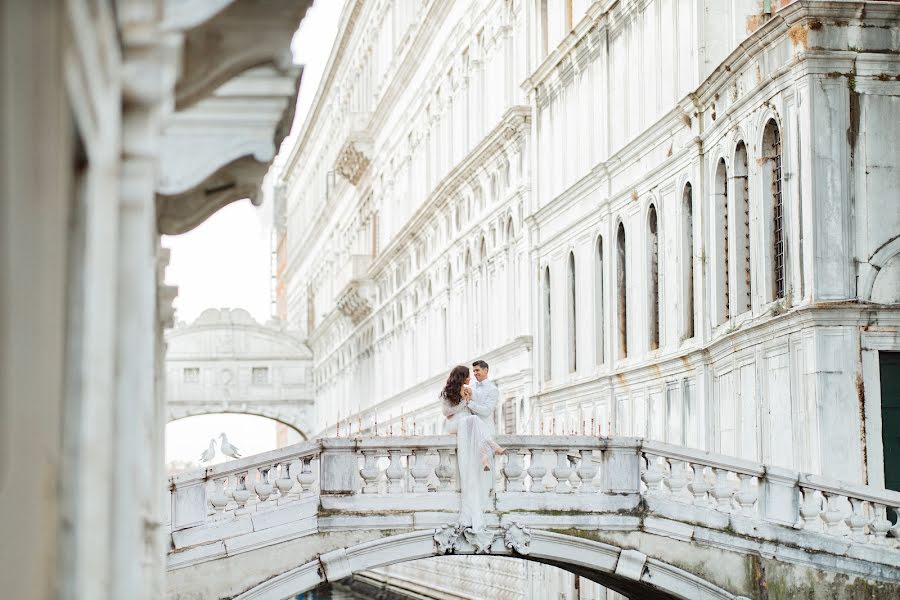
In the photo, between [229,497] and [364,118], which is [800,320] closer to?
[229,497]

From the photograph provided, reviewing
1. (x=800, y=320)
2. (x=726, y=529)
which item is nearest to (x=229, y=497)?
(x=726, y=529)

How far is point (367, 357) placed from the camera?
198 ft

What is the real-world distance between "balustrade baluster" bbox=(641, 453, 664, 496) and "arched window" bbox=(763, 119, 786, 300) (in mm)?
2900

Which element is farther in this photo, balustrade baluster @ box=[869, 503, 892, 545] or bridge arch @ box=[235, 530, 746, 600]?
bridge arch @ box=[235, 530, 746, 600]

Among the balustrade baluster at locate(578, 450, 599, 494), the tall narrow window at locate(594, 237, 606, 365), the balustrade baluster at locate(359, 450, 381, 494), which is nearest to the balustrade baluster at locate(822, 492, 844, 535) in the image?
Result: the balustrade baluster at locate(578, 450, 599, 494)

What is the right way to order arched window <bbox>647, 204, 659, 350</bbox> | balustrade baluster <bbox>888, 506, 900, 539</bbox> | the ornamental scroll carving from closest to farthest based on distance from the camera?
balustrade baluster <bbox>888, 506, 900, 539</bbox> < arched window <bbox>647, 204, 659, 350</bbox> < the ornamental scroll carving

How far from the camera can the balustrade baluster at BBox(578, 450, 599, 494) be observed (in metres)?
18.7

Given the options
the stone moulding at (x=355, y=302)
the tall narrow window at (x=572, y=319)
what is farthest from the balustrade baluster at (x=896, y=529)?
the stone moulding at (x=355, y=302)

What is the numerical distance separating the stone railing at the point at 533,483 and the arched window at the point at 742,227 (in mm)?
3382

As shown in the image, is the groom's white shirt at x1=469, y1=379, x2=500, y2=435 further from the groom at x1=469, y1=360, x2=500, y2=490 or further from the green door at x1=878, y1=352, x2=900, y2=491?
the green door at x1=878, y1=352, x2=900, y2=491

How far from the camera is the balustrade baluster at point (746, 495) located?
1805cm

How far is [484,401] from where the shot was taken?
18.5 m

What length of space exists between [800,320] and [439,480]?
164 inches

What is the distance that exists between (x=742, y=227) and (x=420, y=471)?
5.69 m
